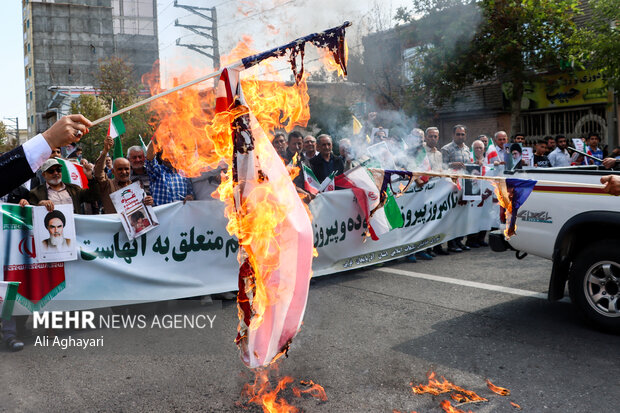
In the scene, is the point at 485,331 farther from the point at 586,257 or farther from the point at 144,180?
the point at 144,180

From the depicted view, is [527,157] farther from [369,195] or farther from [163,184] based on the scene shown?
[163,184]

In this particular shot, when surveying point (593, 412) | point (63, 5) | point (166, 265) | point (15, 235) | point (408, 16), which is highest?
point (63, 5)

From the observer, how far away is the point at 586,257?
5.49 m

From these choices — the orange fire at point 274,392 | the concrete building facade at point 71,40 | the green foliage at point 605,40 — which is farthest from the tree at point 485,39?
the concrete building facade at point 71,40

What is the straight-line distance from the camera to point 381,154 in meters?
9.12

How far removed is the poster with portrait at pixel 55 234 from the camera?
230 inches

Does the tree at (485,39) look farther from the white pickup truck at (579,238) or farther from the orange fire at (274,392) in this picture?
the orange fire at (274,392)

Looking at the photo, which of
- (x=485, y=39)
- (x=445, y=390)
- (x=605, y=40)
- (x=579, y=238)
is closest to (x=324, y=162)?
(x=579, y=238)

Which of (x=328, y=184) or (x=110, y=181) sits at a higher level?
(x=110, y=181)

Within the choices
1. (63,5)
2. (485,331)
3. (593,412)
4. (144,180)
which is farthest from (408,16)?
(63,5)

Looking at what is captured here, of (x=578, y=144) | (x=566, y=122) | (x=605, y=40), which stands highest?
(x=605, y=40)

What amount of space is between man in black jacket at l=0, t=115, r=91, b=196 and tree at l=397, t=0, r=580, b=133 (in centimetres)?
1702

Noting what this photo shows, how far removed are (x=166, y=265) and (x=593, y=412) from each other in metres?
4.67

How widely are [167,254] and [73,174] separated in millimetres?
2224
